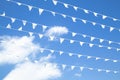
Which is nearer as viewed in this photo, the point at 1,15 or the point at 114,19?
the point at 1,15

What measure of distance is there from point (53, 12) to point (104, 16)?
10.0ft

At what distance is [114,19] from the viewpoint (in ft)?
67.5

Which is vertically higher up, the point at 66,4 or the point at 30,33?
the point at 66,4

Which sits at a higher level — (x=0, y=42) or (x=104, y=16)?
(x=104, y=16)

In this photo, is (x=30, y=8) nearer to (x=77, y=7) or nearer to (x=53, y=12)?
(x=53, y=12)

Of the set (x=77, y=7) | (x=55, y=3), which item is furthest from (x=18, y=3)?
(x=77, y=7)

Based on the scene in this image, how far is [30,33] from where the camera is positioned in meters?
19.8

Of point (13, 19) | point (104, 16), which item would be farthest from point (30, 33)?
point (104, 16)

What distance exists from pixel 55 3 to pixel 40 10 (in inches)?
35.9

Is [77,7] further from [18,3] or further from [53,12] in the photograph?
[18,3]

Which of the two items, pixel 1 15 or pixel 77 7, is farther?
pixel 77 7

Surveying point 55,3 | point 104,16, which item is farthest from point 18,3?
point 104,16

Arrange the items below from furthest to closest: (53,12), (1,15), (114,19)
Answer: (114,19)
(53,12)
(1,15)

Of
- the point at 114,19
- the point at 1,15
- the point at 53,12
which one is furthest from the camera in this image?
the point at 114,19
